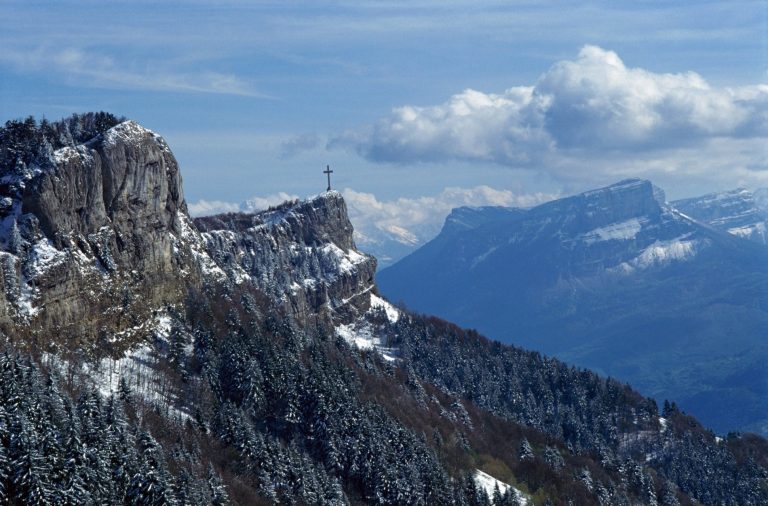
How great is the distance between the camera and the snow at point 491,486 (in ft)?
503

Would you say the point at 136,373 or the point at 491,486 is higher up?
the point at 136,373

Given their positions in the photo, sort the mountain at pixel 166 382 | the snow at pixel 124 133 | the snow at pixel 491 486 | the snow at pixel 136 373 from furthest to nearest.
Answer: the snow at pixel 124 133 → the snow at pixel 491 486 → the snow at pixel 136 373 → the mountain at pixel 166 382

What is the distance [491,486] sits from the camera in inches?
6319

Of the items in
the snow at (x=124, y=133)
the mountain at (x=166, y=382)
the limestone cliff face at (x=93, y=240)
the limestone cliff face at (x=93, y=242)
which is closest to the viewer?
the mountain at (x=166, y=382)

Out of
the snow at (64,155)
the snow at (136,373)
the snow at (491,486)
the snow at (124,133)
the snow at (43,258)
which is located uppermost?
the snow at (124,133)

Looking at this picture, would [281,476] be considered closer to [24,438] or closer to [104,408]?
[104,408]

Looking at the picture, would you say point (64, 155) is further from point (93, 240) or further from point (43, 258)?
point (43, 258)

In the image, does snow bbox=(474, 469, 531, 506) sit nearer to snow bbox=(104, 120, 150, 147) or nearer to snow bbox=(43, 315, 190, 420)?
snow bbox=(43, 315, 190, 420)

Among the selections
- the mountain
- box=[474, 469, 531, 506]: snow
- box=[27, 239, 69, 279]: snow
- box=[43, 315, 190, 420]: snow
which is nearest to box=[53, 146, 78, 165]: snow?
the mountain

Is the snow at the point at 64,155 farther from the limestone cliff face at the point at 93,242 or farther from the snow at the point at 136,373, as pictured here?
the snow at the point at 136,373

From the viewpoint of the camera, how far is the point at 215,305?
7274 inches

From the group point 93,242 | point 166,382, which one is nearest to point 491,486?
point 166,382

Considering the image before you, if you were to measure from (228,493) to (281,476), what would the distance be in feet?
39.0

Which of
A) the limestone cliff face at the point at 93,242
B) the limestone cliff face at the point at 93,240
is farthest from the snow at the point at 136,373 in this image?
the limestone cliff face at the point at 93,240
